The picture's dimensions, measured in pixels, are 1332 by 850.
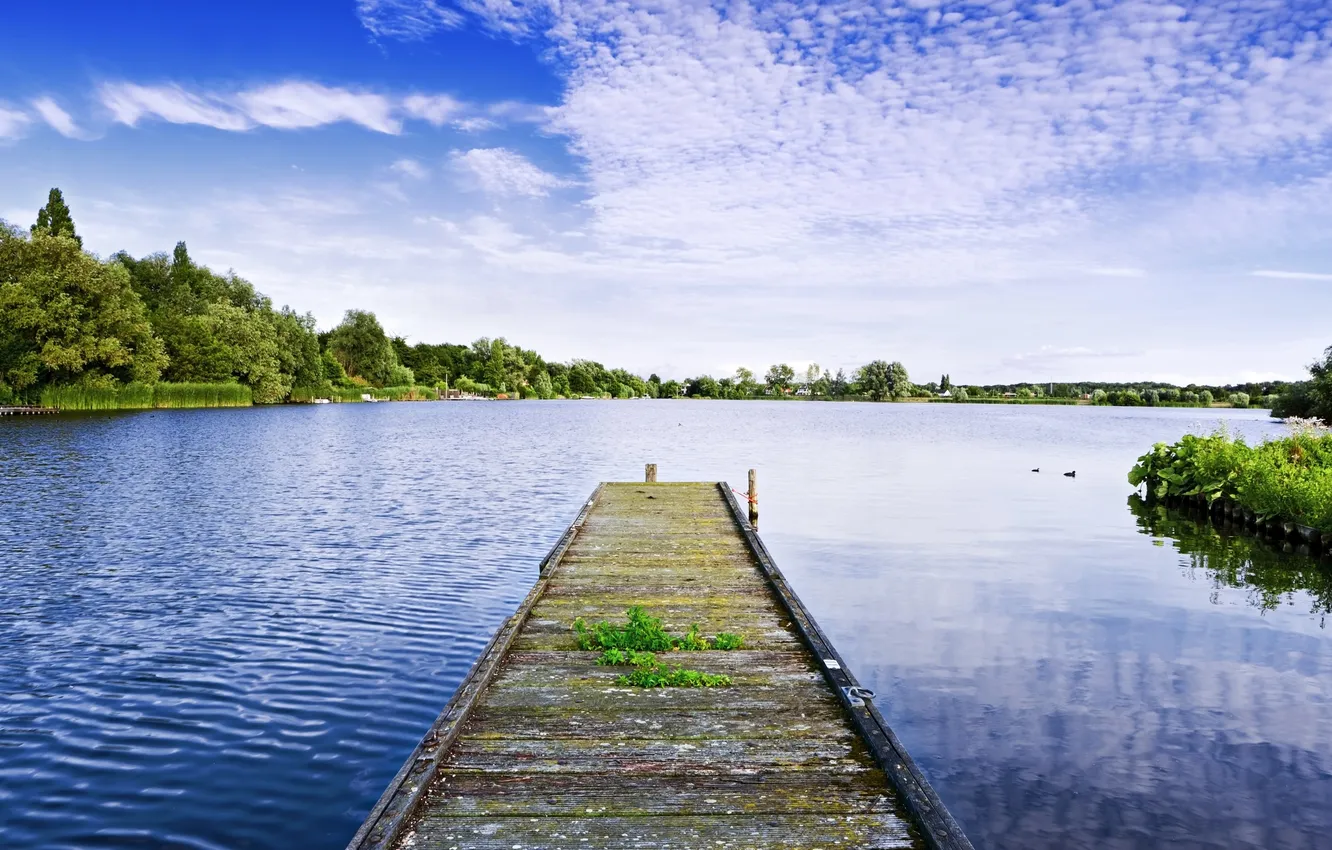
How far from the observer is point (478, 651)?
980 cm

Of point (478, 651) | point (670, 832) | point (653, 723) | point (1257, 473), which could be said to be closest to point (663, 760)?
point (653, 723)

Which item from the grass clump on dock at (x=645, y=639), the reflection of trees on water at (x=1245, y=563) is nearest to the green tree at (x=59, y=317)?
the grass clump on dock at (x=645, y=639)

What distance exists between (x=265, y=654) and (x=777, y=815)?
758 cm

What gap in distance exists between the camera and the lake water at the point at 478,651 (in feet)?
20.8

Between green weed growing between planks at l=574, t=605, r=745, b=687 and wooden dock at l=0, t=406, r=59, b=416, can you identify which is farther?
wooden dock at l=0, t=406, r=59, b=416

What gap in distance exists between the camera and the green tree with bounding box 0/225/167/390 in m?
59.7

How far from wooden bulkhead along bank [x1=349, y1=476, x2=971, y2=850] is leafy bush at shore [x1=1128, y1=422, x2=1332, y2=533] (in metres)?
16.3

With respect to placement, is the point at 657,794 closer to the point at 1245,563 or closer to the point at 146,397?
the point at 1245,563

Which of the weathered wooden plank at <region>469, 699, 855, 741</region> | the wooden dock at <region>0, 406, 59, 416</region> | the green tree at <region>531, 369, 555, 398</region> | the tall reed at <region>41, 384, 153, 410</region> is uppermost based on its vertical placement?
the green tree at <region>531, 369, 555, 398</region>

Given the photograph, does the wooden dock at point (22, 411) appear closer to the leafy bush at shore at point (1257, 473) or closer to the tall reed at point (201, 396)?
the tall reed at point (201, 396)

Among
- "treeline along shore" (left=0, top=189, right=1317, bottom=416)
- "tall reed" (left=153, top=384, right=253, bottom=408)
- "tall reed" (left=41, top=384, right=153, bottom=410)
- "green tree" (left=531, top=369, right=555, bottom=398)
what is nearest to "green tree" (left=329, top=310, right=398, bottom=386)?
"treeline along shore" (left=0, top=189, right=1317, bottom=416)

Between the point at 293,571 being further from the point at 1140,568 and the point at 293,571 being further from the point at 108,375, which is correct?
the point at 108,375

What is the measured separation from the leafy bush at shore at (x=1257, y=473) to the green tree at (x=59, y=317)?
7213 centimetres

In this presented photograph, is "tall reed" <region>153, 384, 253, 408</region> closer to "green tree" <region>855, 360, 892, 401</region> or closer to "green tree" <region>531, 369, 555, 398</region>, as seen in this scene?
"green tree" <region>531, 369, 555, 398</region>
